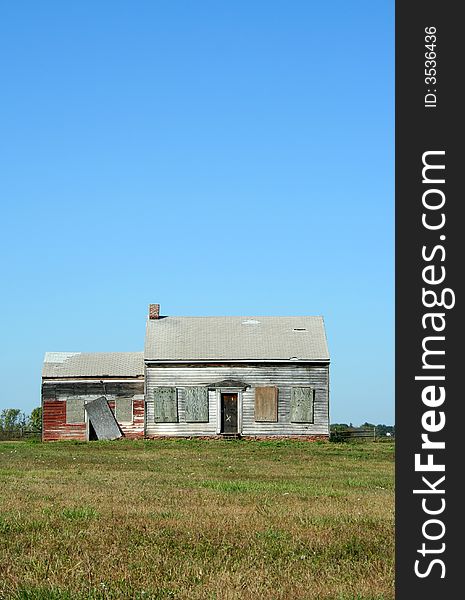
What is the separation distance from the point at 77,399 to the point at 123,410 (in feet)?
7.55

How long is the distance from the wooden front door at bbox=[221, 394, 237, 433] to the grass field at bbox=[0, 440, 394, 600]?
88.1 feet

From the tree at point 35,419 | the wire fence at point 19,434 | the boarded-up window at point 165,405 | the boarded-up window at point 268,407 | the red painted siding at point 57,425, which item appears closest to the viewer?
the boarded-up window at point 268,407

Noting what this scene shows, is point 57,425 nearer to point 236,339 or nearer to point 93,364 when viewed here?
point 93,364

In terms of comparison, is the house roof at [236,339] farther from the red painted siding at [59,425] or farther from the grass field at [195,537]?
the grass field at [195,537]

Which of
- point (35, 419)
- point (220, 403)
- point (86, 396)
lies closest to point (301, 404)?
point (220, 403)

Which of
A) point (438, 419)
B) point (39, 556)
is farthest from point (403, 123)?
point (39, 556)

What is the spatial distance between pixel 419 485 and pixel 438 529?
0.21 metres

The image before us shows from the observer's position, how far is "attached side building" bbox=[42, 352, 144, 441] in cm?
4947

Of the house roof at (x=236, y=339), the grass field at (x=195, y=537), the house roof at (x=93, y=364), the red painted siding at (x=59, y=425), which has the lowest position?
the grass field at (x=195, y=537)

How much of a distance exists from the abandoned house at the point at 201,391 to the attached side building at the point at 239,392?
5 cm

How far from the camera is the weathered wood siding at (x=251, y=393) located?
159 feet

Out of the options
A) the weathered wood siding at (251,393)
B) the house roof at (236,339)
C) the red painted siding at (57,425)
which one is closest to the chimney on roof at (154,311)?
the house roof at (236,339)

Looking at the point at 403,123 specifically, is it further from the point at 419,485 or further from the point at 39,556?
the point at 39,556

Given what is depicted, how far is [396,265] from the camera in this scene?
4.43 m
